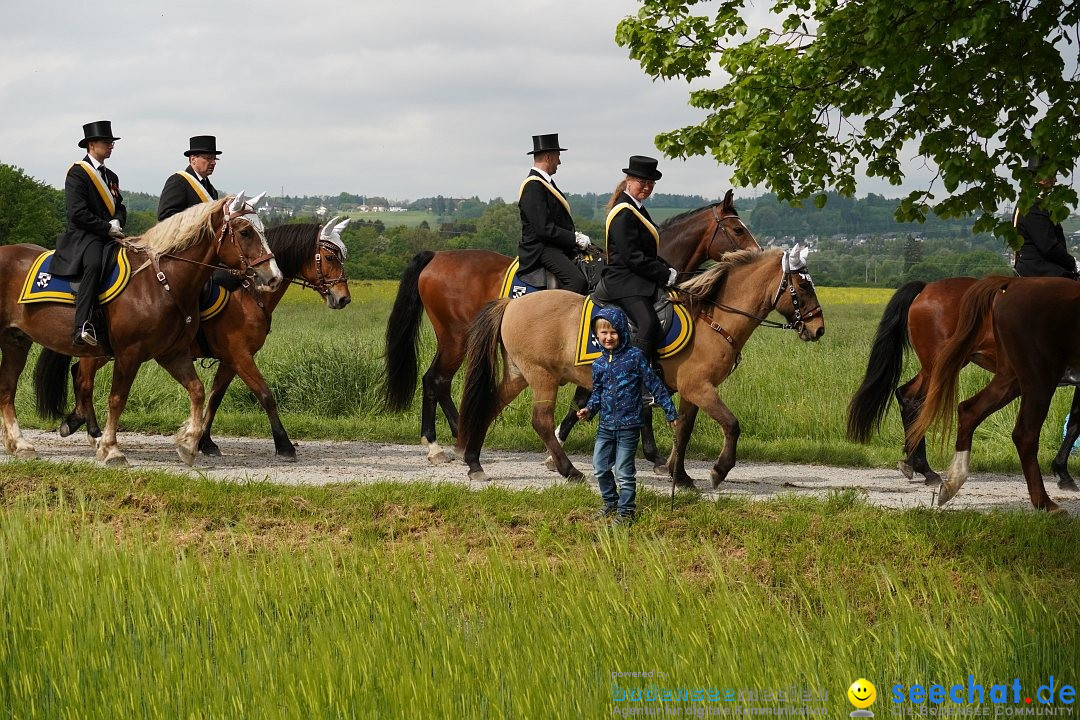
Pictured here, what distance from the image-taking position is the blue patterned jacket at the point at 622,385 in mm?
8328

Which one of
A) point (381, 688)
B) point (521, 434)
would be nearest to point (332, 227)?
point (521, 434)

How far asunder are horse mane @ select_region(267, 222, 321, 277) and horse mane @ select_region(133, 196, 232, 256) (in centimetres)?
135

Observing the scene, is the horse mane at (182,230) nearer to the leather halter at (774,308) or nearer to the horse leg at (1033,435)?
the leather halter at (774,308)

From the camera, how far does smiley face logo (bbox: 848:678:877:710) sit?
470 centimetres

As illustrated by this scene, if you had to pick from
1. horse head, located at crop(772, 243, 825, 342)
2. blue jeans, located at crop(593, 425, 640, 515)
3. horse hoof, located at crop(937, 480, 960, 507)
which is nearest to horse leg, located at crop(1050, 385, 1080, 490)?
horse hoof, located at crop(937, 480, 960, 507)

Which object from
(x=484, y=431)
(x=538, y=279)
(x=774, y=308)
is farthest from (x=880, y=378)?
(x=484, y=431)

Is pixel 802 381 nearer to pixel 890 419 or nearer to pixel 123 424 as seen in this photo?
pixel 890 419

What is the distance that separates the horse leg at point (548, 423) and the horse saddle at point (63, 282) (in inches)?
158

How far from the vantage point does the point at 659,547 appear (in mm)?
7172

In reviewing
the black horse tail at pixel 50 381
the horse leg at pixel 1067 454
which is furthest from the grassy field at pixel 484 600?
the black horse tail at pixel 50 381

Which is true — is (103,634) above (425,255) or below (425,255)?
below

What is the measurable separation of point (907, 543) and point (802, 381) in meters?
8.41

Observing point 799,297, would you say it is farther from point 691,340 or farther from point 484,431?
point 484,431

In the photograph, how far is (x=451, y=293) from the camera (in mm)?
12742
